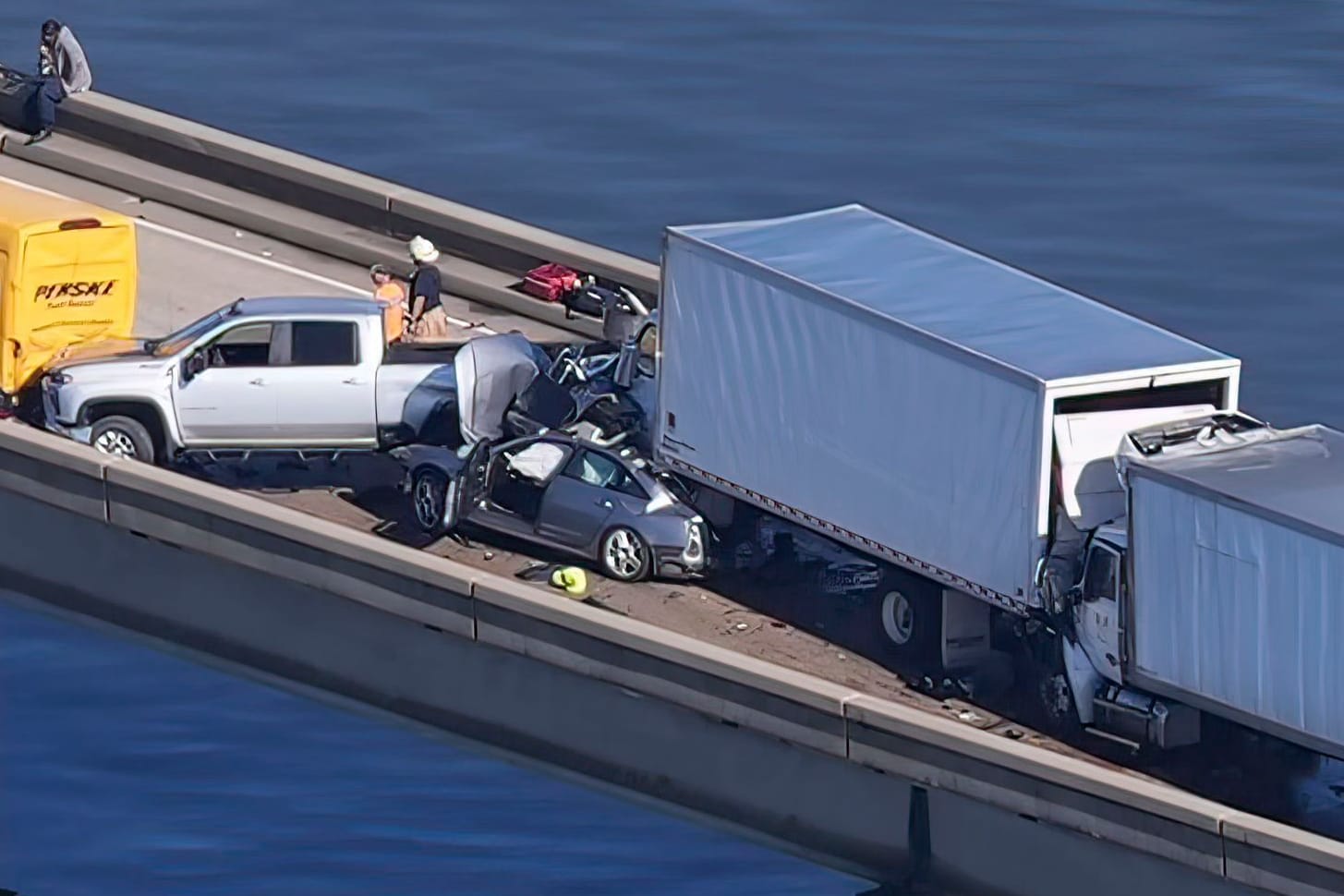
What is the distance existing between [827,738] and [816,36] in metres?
28.1

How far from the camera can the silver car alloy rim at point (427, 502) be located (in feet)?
96.9

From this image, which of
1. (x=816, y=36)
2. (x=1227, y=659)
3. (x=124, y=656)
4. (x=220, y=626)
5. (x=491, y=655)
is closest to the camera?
(x=1227, y=659)

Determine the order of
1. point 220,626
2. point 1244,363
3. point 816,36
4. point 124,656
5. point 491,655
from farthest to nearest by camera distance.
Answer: point 816,36 → point 1244,363 → point 124,656 → point 220,626 → point 491,655

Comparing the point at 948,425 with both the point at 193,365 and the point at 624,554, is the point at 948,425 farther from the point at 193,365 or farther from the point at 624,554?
the point at 193,365

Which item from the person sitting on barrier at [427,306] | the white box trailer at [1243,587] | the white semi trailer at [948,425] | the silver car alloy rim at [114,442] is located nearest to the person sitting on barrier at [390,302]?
the person sitting on barrier at [427,306]

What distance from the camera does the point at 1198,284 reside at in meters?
42.8

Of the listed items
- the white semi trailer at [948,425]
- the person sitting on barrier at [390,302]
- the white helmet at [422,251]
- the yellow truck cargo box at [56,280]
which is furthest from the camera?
the white helmet at [422,251]

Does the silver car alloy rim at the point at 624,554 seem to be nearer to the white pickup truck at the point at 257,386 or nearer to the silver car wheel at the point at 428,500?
the silver car wheel at the point at 428,500

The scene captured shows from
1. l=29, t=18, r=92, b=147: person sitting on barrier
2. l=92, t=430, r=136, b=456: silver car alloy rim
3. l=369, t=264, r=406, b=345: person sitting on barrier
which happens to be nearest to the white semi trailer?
l=369, t=264, r=406, b=345: person sitting on barrier

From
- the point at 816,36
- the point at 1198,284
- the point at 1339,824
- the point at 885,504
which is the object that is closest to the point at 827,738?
the point at 885,504

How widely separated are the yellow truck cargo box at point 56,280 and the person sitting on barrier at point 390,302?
247cm

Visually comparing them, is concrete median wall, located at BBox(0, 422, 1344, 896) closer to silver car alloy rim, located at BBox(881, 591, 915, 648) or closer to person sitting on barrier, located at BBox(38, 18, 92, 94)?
silver car alloy rim, located at BBox(881, 591, 915, 648)

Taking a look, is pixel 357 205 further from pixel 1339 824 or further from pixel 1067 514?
pixel 1339 824

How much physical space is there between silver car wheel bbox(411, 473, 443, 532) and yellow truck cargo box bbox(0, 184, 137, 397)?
14.8ft
